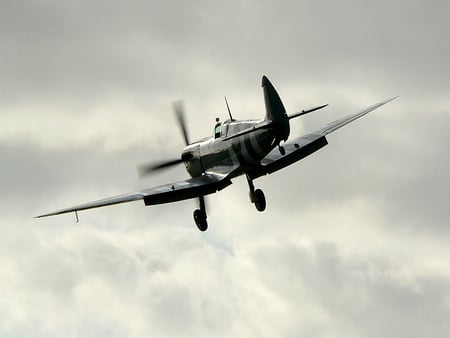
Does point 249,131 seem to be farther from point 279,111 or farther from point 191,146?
point 191,146

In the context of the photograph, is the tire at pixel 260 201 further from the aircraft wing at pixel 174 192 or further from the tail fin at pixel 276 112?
the tail fin at pixel 276 112

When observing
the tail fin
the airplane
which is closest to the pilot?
the airplane

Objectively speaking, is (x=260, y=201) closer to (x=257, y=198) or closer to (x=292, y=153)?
(x=257, y=198)

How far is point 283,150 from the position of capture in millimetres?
40625

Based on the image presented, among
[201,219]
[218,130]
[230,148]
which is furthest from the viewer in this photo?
[201,219]

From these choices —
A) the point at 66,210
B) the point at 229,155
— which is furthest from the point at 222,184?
the point at 66,210

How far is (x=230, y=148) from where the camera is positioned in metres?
42.2

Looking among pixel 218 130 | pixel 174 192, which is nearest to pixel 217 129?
pixel 218 130

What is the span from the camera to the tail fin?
39469 mm

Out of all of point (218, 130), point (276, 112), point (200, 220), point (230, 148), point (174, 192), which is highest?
point (218, 130)

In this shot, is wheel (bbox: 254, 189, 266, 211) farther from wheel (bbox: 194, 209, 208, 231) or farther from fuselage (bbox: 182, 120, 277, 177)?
wheel (bbox: 194, 209, 208, 231)

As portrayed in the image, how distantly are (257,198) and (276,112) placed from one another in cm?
507

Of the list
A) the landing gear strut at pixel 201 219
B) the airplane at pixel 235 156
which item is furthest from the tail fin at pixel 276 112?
the landing gear strut at pixel 201 219

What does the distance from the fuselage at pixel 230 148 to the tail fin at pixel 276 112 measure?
350 millimetres
